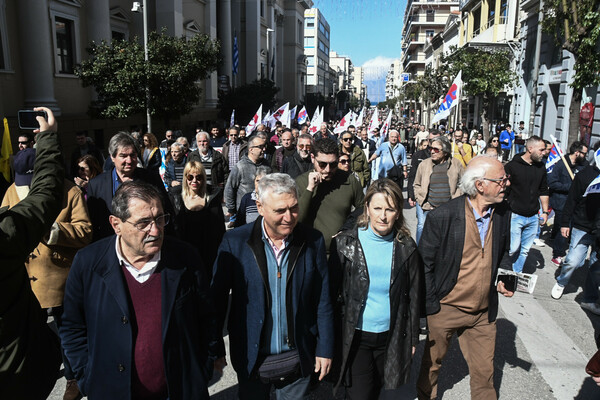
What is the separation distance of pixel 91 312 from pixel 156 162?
20.1ft

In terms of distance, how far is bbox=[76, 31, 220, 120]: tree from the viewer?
50.6 ft

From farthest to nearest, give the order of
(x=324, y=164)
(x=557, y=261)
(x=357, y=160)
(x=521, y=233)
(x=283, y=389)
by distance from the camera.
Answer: (x=357, y=160), (x=557, y=261), (x=521, y=233), (x=324, y=164), (x=283, y=389)

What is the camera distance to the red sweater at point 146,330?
2.33 meters

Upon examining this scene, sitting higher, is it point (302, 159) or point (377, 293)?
point (302, 159)

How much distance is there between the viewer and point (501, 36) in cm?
2938

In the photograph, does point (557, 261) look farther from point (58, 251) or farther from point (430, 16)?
point (430, 16)

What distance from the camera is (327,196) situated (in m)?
4.24

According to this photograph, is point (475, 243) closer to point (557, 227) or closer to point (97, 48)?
point (557, 227)

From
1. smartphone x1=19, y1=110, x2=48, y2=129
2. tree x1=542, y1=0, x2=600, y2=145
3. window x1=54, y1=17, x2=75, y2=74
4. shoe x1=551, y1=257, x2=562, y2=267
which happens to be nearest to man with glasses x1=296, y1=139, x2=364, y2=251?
smartphone x1=19, y1=110, x2=48, y2=129

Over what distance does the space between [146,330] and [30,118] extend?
125 cm

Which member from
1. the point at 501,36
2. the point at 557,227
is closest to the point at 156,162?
Result: the point at 557,227

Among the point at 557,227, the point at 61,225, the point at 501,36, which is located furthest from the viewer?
the point at 501,36

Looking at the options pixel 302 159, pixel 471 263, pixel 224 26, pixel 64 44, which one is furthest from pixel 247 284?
pixel 224 26

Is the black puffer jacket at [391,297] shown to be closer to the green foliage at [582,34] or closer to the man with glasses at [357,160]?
the man with glasses at [357,160]
